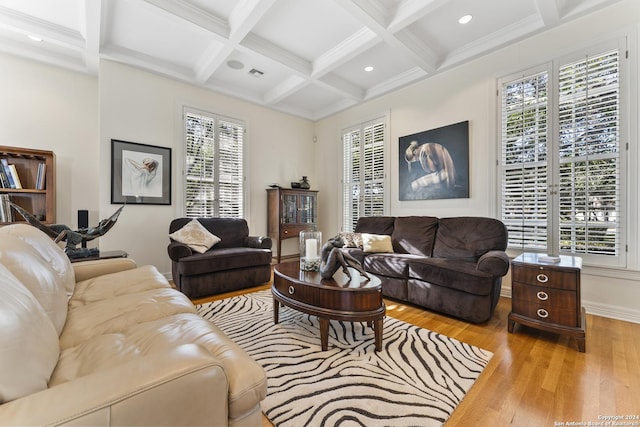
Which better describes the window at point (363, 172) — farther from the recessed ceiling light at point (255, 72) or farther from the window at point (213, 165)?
the window at point (213, 165)

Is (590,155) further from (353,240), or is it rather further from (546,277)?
(353,240)

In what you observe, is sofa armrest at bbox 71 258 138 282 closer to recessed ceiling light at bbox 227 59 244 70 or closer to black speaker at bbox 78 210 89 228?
black speaker at bbox 78 210 89 228

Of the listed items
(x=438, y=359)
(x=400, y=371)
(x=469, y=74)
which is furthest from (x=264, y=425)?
(x=469, y=74)

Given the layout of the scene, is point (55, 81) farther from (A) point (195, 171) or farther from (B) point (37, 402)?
(B) point (37, 402)

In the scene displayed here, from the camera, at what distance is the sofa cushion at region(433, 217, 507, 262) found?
2838 mm

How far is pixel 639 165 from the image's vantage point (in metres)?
2.39

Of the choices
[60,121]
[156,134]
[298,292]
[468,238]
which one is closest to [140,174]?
[156,134]

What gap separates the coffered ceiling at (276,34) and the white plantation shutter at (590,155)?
0.64 metres

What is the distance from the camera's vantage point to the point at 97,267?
6.96 ft

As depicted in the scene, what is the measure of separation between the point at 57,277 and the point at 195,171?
114 inches

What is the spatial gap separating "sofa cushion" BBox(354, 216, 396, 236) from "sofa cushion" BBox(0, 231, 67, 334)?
3321 mm

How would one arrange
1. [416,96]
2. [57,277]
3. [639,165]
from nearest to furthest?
[57,277]
[639,165]
[416,96]

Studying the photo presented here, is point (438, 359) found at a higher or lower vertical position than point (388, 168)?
lower

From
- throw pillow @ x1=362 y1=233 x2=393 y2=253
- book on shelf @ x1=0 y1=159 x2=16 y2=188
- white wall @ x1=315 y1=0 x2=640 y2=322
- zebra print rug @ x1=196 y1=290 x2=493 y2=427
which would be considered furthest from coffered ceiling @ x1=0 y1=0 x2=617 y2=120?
zebra print rug @ x1=196 y1=290 x2=493 y2=427
